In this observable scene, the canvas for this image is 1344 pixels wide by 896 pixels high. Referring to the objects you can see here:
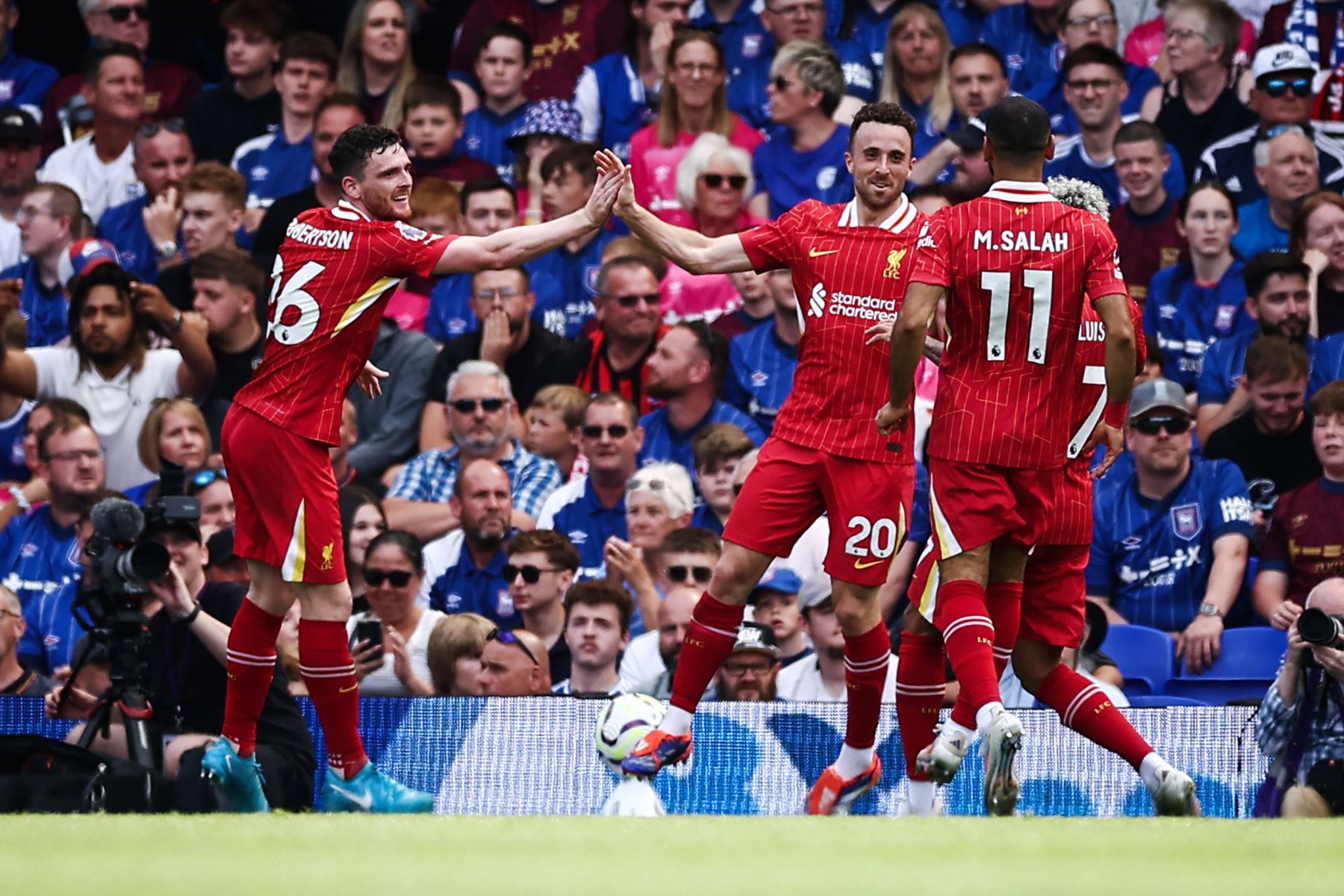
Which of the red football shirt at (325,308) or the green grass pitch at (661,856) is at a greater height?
the red football shirt at (325,308)

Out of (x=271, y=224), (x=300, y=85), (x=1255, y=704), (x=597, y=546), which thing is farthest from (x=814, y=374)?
(x=300, y=85)

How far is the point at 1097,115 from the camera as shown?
12.6 metres

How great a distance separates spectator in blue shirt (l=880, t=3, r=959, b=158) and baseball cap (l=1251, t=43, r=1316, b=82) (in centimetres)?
184

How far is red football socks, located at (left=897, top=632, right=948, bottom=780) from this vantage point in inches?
315

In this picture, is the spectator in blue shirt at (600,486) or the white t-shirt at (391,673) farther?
the spectator in blue shirt at (600,486)

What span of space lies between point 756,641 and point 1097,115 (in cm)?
458

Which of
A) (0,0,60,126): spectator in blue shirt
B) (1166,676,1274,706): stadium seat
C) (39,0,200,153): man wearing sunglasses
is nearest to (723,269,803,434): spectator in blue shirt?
(1166,676,1274,706): stadium seat

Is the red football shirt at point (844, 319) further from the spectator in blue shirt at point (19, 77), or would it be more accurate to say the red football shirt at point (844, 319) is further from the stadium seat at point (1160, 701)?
the spectator in blue shirt at point (19, 77)

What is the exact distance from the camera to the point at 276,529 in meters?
7.74

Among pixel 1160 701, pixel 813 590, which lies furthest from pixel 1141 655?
pixel 813 590

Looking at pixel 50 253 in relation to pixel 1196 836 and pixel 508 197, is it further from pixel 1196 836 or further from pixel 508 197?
pixel 1196 836

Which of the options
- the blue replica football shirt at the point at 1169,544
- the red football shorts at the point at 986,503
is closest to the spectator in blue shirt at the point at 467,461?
the blue replica football shirt at the point at 1169,544

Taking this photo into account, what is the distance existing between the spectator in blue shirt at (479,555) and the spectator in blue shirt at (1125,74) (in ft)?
14.8

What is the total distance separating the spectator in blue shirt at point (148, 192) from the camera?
45.3 feet
